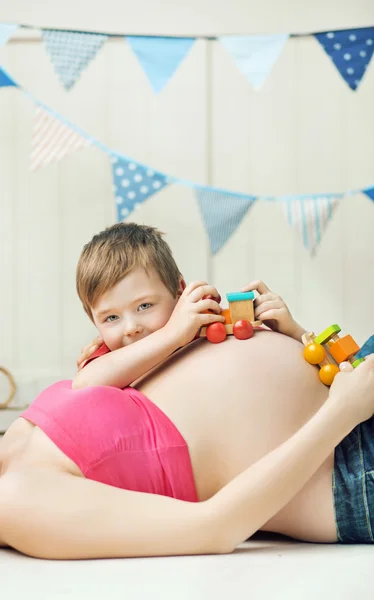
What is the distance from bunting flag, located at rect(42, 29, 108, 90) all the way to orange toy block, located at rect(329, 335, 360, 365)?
1368mm

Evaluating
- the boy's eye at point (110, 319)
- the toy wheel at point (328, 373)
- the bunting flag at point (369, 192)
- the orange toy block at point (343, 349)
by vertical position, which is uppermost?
the bunting flag at point (369, 192)

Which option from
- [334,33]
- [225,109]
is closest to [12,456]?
[334,33]

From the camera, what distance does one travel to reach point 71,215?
283 centimetres

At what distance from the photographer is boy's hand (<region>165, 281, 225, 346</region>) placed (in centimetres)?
117

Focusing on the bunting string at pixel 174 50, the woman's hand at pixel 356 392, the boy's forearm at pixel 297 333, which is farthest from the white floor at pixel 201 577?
the bunting string at pixel 174 50

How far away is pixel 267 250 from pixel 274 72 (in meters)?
0.70

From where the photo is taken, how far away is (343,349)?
112cm

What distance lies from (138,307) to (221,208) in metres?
0.93

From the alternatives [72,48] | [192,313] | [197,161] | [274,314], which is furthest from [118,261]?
[197,161]

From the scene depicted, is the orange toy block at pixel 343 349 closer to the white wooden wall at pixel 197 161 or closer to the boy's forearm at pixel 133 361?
the boy's forearm at pixel 133 361

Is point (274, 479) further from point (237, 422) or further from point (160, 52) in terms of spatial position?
point (160, 52)

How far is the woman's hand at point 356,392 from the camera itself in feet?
3.27

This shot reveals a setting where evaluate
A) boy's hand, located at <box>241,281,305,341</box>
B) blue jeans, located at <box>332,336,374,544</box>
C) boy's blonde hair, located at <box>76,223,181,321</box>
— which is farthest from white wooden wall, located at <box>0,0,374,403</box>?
blue jeans, located at <box>332,336,374,544</box>

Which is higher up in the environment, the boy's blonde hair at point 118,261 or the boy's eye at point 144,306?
the boy's blonde hair at point 118,261
